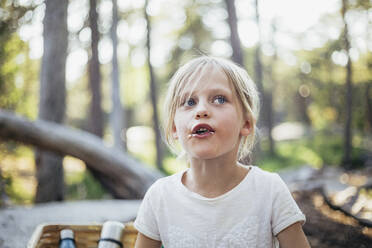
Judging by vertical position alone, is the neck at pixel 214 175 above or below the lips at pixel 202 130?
below

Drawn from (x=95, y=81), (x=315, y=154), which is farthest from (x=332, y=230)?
(x=315, y=154)

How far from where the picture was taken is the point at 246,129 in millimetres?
1503

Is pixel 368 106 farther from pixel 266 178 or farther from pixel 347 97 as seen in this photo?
pixel 266 178

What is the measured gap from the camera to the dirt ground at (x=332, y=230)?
2.38 metres

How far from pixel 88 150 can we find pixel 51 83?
1124mm

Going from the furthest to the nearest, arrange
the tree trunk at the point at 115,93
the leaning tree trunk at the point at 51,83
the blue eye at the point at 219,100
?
the tree trunk at the point at 115,93 < the leaning tree trunk at the point at 51,83 < the blue eye at the point at 219,100

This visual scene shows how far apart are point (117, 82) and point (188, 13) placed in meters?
5.69

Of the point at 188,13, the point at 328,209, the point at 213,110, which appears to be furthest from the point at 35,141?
the point at 188,13

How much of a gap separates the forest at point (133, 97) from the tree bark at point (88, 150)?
0.02 metres

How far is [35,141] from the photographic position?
15.8 ft

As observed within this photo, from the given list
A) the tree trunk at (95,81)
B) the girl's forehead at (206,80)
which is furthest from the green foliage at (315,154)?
the girl's forehead at (206,80)

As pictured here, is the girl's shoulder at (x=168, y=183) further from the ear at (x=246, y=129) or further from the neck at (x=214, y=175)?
the ear at (x=246, y=129)

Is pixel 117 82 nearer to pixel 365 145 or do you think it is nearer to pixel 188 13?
pixel 188 13

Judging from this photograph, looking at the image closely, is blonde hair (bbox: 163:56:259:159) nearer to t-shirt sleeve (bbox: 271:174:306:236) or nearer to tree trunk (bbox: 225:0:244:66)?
t-shirt sleeve (bbox: 271:174:306:236)
